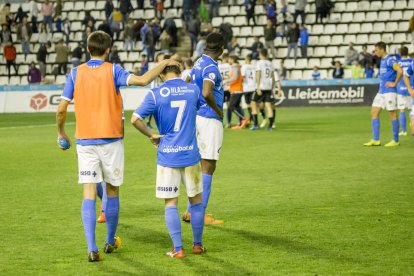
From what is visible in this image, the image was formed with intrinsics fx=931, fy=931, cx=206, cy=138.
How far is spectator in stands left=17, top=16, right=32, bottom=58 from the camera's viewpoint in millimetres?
46438

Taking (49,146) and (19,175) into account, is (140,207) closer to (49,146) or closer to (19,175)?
(19,175)

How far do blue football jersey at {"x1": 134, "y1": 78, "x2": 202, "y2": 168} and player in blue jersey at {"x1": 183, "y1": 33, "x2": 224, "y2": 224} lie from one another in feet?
4.63

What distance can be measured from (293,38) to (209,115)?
31.8m

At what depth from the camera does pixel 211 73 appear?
10367 mm

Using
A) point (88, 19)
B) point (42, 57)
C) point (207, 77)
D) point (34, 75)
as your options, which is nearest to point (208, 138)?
point (207, 77)

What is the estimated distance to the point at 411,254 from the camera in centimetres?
905

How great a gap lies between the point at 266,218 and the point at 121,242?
86.1 inches

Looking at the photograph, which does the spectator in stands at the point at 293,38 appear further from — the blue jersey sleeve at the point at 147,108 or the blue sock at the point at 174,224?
the blue sock at the point at 174,224

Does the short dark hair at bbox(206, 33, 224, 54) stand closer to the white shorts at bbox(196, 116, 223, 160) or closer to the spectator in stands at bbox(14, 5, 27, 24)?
the white shorts at bbox(196, 116, 223, 160)

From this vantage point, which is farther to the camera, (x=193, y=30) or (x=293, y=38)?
(x=193, y=30)

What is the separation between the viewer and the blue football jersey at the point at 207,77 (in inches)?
409

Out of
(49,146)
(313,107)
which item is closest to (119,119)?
(49,146)

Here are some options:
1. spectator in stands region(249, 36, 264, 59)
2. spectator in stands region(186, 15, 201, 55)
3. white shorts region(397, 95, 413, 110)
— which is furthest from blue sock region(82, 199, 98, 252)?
spectator in stands region(186, 15, 201, 55)

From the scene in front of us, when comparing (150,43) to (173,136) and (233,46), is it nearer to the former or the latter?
(233,46)
